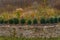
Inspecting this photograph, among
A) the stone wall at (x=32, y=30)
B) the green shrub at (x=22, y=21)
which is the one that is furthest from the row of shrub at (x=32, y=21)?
the stone wall at (x=32, y=30)

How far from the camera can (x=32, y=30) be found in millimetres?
9266

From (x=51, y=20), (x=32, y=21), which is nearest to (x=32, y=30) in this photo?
(x=32, y=21)

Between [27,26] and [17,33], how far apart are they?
0.54m

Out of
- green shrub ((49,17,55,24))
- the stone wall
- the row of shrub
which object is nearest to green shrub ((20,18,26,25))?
the row of shrub

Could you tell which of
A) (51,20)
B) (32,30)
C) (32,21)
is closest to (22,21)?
(32,21)

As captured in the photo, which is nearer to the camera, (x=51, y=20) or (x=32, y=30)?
(x=32, y=30)

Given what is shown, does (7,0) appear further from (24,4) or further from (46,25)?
(46,25)

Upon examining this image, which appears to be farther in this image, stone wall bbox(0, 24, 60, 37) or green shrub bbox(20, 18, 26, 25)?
green shrub bbox(20, 18, 26, 25)

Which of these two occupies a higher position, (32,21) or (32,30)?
(32,21)

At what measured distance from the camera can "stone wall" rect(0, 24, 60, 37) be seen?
925 centimetres

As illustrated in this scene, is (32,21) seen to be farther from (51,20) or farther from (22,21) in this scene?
(51,20)

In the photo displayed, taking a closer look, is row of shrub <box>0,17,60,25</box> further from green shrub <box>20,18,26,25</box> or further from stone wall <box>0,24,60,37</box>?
stone wall <box>0,24,60,37</box>

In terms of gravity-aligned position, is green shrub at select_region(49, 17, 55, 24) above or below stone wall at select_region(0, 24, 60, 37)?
above

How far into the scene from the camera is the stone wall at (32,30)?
9250 millimetres
